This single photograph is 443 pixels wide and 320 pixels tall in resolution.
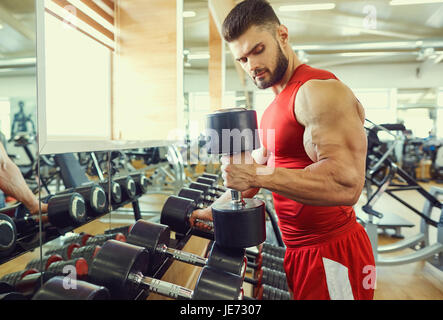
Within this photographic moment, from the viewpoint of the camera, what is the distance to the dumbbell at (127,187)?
1.25m

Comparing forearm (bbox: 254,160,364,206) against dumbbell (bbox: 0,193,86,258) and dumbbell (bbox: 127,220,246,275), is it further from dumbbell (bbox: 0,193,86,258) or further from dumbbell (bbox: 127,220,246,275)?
dumbbell (bbox: 0,193,86,258)

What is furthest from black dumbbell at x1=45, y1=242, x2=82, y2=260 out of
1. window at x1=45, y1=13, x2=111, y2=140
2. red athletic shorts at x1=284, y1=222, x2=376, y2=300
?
window at x1=45, y1=13, x2=111, y2=140

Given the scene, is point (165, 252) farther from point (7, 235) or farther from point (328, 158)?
point (328, 158)

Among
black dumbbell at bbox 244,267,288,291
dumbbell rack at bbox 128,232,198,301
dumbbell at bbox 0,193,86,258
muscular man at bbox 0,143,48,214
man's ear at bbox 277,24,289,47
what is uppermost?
man's ear at bbox 277,24,289,47

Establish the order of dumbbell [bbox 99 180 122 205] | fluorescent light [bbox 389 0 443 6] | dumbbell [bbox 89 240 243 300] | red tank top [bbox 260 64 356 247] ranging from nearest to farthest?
dumbbell [bbox 89 240 243 300]
red tank top [bbox 260 64 356 247]
dumbbell [bbox 99 180 122 205]
fluorescent light [bbox 389 0 443 6]

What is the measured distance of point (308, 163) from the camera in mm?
822

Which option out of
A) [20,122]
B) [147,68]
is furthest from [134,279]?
[147,68]

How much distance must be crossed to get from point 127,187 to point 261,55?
0.83 metres

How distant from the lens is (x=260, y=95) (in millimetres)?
9133

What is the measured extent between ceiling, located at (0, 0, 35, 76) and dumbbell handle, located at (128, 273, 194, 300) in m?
0.63

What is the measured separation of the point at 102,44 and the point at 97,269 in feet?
8.49

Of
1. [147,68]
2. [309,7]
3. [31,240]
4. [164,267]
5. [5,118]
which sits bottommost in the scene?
[164,267]

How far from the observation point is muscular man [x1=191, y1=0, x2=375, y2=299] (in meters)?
0.68
